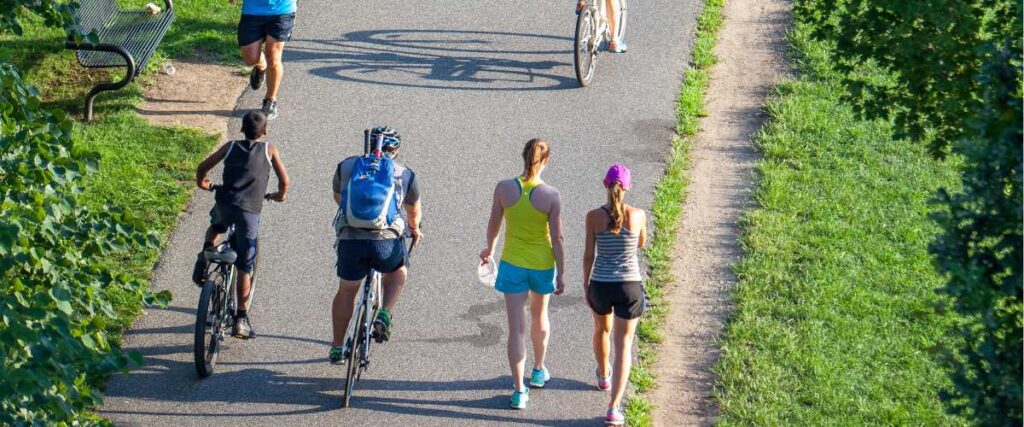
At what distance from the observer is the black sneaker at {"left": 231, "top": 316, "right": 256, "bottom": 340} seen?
330 inches

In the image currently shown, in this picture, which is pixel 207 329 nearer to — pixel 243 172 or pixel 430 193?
pixel 243 172

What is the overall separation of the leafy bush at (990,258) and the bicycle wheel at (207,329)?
15.1ft

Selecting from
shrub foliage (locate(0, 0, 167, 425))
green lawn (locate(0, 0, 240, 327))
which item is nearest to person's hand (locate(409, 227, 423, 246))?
green lawn (locate(0, 0, 240, 327))

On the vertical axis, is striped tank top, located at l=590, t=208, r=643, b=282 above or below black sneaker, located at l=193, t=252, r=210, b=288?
above

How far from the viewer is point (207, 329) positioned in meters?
7.99

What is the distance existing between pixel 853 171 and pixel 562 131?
102 inches

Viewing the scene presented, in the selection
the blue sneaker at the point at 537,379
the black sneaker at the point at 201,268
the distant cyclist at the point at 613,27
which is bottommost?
the blue sneaker at the point at 537,379

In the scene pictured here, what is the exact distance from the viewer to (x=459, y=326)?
8.85 m

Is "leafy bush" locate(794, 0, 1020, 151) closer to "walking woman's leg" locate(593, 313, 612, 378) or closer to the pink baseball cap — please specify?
the pink baseball cap

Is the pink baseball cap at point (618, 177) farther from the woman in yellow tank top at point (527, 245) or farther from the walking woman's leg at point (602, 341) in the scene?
the walking woman's leg at point (602, 341)

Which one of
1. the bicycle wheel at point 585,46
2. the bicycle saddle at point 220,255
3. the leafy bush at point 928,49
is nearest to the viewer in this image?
the leafy bush at point 928,49

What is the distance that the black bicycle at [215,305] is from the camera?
779 centimetres

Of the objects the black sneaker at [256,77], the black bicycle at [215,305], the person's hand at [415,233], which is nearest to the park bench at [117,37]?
the black sneaker at [256,77]

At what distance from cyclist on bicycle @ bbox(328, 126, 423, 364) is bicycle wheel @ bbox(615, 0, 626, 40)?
5.53 metres
